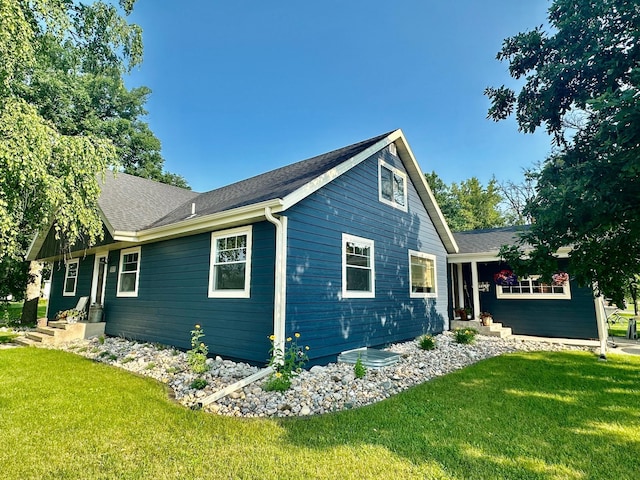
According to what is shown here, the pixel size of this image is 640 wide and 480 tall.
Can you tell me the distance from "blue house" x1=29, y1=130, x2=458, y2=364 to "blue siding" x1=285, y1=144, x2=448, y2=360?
0.09ft

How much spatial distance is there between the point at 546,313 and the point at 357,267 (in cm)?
738

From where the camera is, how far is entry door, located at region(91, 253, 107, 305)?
1064 cm

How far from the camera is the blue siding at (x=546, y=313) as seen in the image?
10.2 m

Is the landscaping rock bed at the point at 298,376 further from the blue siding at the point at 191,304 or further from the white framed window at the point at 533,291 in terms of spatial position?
the white framed window at the point at 533,291

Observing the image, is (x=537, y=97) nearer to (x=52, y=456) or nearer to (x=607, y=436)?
(x=607, y=436)

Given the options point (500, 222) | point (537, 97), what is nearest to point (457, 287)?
point (537, 97)

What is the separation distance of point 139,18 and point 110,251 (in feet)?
21.5

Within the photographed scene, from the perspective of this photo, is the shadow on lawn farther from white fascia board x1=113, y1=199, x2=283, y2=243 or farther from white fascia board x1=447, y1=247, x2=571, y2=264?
white fascia board x1=447, y1=247, x2=571, y2=264

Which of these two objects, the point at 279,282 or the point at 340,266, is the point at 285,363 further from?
the point at 340,266

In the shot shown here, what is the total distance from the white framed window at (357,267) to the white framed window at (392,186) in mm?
1671

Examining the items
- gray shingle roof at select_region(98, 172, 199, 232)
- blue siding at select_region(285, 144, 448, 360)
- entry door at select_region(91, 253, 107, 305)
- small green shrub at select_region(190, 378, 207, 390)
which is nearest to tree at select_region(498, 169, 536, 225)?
blue siding at select_region(285, 144, 448, 360)

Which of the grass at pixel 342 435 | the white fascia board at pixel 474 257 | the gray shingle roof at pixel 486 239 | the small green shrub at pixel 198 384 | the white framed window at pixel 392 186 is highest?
the white framed window at pixel 392 186

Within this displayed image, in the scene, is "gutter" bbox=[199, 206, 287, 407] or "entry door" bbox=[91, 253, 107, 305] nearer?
"gutter" bbox=[199, 206, 287, 407]

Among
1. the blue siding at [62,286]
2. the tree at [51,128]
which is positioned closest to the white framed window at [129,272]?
the blue siding at [62,286]
